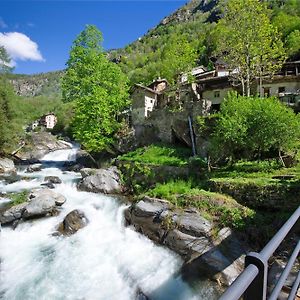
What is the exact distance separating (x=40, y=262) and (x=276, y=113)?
16.7 meters

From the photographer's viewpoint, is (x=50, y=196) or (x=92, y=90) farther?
(x=92, y=90)

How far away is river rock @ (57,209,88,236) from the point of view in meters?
16.1

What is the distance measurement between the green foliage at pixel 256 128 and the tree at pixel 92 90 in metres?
14.5

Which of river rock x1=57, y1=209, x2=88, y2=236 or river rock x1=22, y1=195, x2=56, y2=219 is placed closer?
river rock x1=57, y1=209, x2=88, y2=236

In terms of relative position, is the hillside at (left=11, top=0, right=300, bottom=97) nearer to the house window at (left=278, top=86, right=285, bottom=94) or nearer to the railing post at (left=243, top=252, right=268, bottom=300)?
the house window at (left=278, top=86, right=285, bottom=94)

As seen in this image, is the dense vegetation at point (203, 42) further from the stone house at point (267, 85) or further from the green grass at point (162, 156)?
the green grass at point (162, 156)

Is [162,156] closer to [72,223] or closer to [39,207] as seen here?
[72,223]

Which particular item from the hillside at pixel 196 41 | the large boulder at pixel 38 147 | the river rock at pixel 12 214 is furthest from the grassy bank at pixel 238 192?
the large boulder at pixel 38 147

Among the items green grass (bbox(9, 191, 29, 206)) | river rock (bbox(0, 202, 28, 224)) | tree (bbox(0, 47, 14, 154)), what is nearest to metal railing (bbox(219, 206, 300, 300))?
river rock (bbox(0, 202, 28, 224))

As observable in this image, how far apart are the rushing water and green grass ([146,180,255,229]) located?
3010mm

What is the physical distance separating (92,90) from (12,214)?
1780 cm

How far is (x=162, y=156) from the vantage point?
26391 mm

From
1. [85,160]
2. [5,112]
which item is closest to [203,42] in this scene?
[85,160]

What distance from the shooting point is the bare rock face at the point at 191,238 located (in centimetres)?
1170
